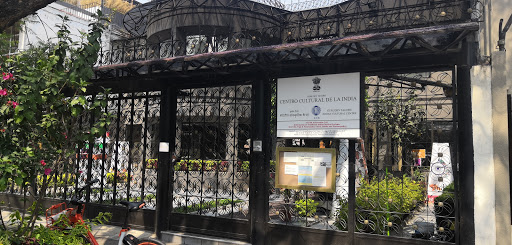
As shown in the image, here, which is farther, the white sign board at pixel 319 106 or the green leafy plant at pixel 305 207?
the green leafy plant at pixel 305 207

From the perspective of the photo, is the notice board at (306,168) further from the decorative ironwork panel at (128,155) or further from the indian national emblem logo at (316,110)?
the decorative ironwork panel at (128,155)

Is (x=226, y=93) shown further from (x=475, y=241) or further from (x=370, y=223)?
(x=475, y=241)

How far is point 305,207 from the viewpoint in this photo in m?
6.68

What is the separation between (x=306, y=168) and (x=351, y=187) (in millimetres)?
845

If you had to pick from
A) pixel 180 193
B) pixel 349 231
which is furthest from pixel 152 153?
pixel 349 231

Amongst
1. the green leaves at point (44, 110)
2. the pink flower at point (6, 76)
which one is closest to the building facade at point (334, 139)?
the green leaves at point (44, 110)

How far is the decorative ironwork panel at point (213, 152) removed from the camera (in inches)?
287

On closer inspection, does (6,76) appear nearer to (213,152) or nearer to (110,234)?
(213,152)

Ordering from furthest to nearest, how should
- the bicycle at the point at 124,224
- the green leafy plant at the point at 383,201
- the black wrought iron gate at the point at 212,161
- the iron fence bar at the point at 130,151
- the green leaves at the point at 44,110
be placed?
the iron fence bar at the point at 130,151 < the black wrought iron gate at the point at 212,161 < the green leafy plant at the point at 383,201 < the bicycle at the point at 124,224 < the green leaves at the point at 44,110

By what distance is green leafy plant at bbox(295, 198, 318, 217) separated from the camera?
6645mm

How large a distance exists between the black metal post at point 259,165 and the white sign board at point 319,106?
0.30 meters

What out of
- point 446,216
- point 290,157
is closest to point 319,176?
point 290,157

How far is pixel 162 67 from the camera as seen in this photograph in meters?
7.30

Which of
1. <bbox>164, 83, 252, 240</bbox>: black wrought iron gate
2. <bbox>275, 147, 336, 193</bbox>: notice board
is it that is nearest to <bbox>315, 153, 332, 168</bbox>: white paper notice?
<bbox>275, 147, 336, 193</bbox>: notice board
